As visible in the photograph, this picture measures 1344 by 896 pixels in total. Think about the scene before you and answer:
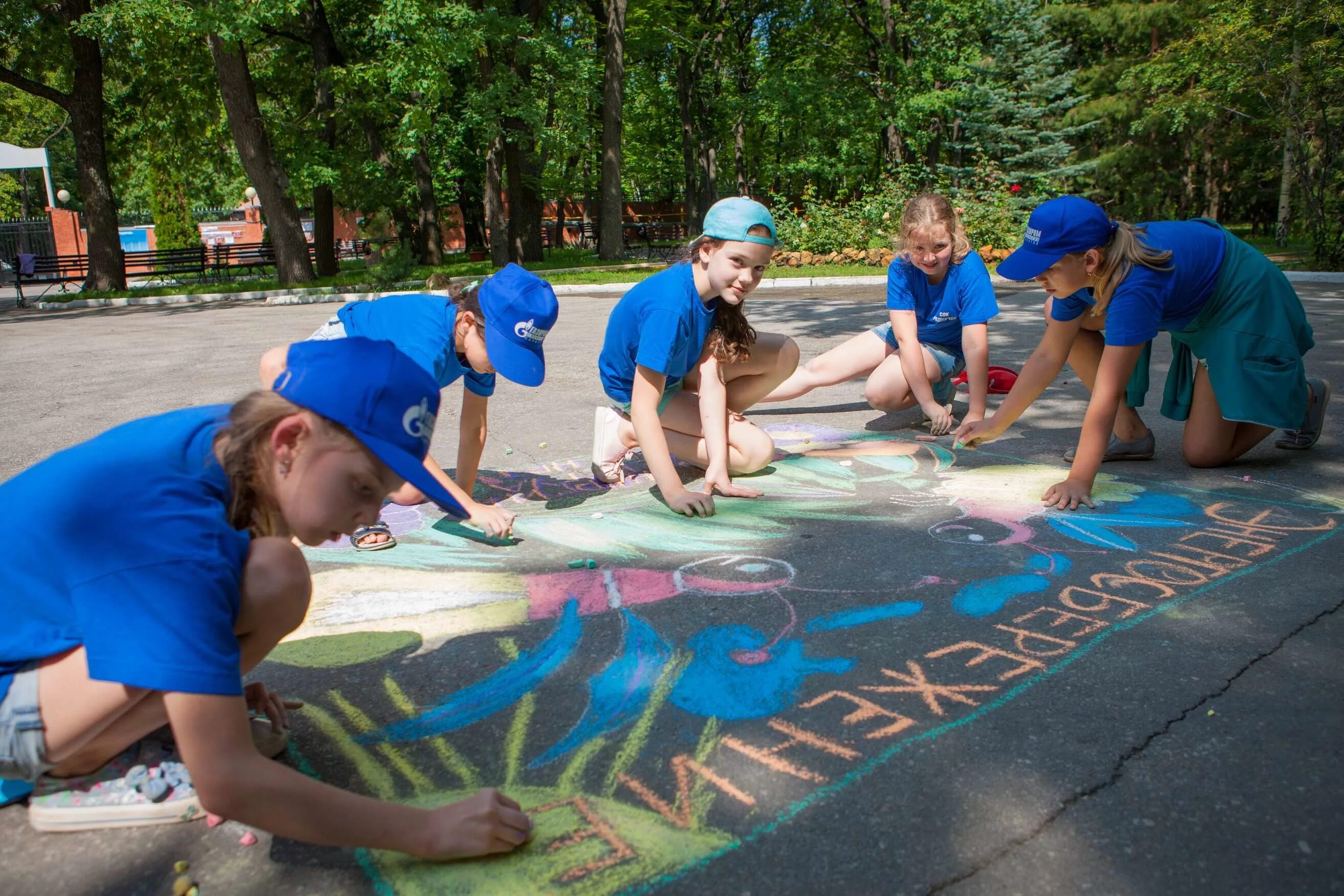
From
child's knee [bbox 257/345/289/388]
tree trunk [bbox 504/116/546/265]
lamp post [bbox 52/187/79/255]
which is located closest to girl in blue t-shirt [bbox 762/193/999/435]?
child's knee [bbox 257/345/289/388]

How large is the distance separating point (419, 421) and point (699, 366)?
8.25ft

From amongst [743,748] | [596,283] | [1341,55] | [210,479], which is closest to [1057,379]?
[743,748]

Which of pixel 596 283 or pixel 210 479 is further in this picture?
pixel 596 283

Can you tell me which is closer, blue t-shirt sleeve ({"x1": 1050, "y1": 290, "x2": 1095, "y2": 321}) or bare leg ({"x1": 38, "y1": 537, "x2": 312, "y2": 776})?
bare leg ({"x1": 38, "y1": 537, "x2": 312, "y2": 776})

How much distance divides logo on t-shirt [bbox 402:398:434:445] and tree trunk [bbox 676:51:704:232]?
24749 mm

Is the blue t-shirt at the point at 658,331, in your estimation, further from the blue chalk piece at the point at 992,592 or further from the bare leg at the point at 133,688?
the bare leg at the point at 133,688

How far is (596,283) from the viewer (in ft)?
46.1

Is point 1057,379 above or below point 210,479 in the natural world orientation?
below

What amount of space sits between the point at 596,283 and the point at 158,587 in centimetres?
1299

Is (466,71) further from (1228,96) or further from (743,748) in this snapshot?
(743,748)

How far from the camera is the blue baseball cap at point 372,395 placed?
4.71 feet

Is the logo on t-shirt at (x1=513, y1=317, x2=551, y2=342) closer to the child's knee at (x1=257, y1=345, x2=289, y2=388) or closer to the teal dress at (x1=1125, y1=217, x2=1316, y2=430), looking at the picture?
the child's knee at (x1=257, y1=345, x2=289, y2=388)

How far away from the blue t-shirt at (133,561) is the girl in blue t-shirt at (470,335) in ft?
4.39

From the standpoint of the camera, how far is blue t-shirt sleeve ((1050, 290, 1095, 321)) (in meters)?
3.71
